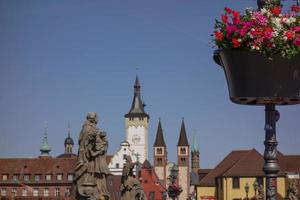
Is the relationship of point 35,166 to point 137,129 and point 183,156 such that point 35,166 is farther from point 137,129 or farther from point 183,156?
point 183,156

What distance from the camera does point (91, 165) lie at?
10594 millimetres

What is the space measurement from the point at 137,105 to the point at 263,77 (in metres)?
146

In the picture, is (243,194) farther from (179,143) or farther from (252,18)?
(179,143)

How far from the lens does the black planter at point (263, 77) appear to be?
5.80 m

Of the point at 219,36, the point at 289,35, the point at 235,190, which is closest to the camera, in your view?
the point at 289,35

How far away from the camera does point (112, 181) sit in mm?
94438

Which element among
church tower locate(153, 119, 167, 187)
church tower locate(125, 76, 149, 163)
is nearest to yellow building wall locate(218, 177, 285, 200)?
church tower locate(125, 76, 149, 163)

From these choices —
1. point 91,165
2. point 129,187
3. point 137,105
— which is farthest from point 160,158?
point 91,165

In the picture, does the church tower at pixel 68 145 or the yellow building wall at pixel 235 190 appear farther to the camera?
the church tower at pixel 68 145

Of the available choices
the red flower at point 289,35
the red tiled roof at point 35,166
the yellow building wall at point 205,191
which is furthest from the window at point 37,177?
the red flower at point 289,35

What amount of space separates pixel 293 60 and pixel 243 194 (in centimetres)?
6471

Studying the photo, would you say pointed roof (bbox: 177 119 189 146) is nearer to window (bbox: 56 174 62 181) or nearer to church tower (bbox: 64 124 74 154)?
church tower (bbox: 64 124 74 154)

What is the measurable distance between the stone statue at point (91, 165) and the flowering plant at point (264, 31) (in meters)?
4.98

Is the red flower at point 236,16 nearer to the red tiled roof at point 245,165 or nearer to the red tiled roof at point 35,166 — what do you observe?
the red tiled roof at point 245,165
